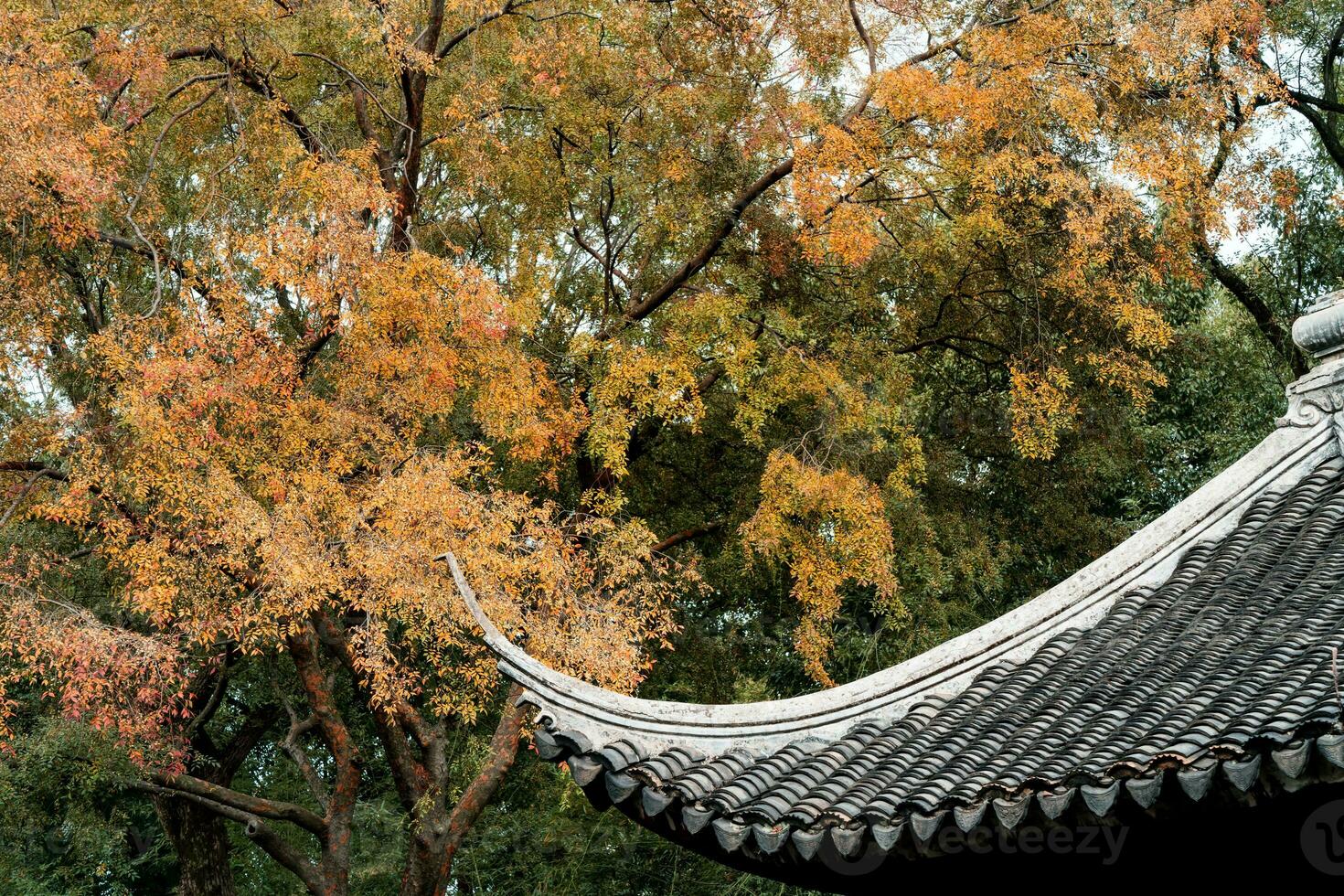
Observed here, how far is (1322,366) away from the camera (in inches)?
217

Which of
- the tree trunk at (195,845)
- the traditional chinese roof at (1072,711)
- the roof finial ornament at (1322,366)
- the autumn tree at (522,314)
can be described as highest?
the autumn tree at (522,314)

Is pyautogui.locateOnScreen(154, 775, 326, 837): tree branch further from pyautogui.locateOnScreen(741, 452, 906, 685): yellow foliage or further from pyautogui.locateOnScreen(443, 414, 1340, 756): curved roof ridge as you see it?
pyautogui.locateOnScreen(443, 414, 1340, 756): curved roof ridge

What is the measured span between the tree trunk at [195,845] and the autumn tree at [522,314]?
0.33 metres

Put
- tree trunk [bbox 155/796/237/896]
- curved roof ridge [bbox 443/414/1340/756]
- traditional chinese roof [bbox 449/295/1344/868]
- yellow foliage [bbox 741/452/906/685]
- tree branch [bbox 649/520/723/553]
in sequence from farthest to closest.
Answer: tree trunk [bbox 155/796/237/896] < tree branch [bbox 649/520/723/553] < yellow foliage [bbox 741/452/906/685] < curved roof ridge [bbox 443/414/1340/756] < traditional chinese roof [bbox 449/295/1344/868]

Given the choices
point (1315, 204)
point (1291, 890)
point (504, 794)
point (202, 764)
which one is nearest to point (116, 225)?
point (202, 764)

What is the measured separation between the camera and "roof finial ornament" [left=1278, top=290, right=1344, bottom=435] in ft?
17.9

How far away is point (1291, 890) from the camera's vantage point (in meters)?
4.09

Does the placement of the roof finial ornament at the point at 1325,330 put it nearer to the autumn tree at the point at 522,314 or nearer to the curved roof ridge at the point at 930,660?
the curved roof ridge at the point at 930,660

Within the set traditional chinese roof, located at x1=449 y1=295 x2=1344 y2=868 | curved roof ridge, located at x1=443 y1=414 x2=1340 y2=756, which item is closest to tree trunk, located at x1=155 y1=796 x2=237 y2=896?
curved roof ridge, located at x1=443 y1=414 x2=1340 y2=756

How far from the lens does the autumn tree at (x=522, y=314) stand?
11.3m

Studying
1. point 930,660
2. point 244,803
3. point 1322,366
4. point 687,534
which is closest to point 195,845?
point 244,803

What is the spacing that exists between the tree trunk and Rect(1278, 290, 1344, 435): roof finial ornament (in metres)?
13.8

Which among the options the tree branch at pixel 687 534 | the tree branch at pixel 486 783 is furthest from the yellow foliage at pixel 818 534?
the tree branch at pixel 486 783

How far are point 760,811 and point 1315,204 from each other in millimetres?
15336
